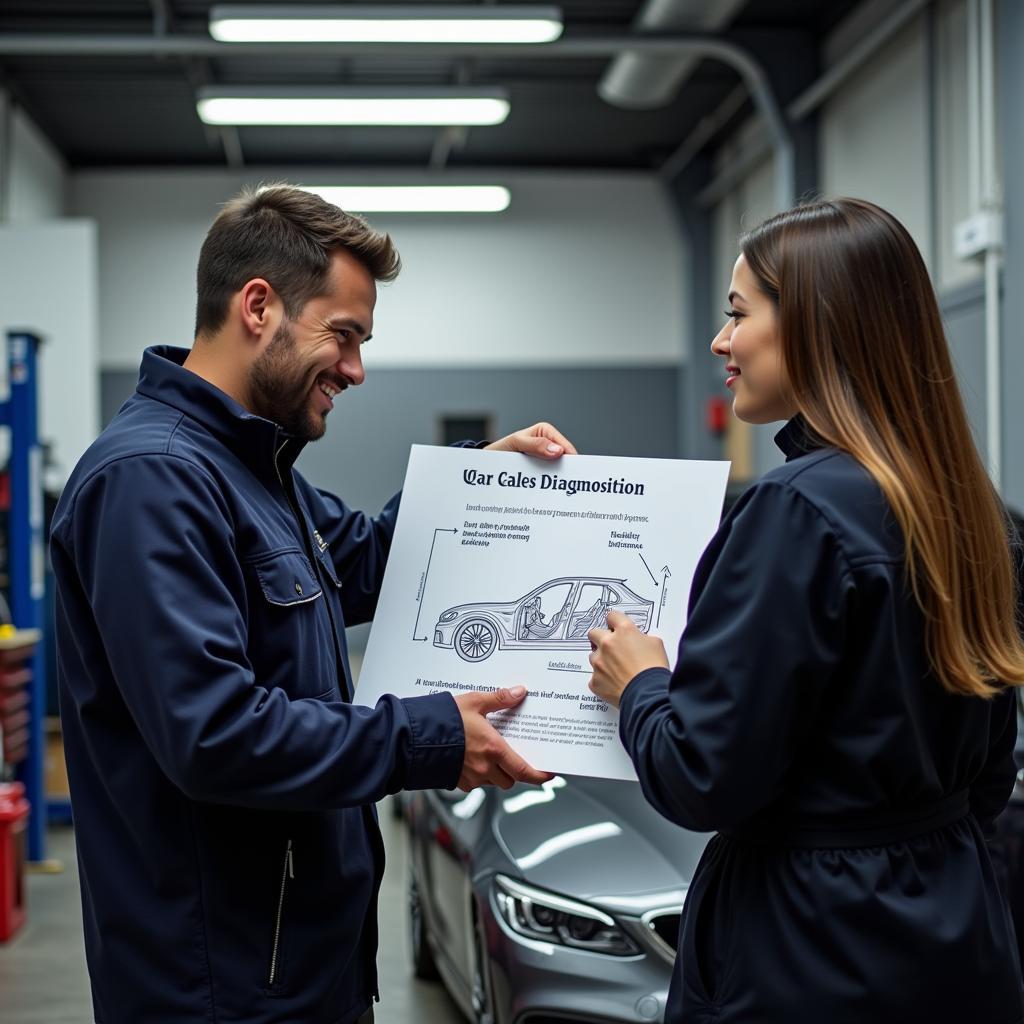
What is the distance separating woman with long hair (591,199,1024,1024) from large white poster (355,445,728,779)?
0.94 feet

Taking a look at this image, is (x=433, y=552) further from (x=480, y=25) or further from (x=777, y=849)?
(x=480, y=25)

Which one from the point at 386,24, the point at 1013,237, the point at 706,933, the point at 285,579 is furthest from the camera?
the point at 386,24

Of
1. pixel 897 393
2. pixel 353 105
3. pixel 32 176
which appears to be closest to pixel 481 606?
pixel 897 393

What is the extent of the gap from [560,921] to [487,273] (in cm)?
1020

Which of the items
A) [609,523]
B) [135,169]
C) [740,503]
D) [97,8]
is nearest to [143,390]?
[609,523]

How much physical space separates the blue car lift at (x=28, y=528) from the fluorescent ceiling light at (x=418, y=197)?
17.9 ft

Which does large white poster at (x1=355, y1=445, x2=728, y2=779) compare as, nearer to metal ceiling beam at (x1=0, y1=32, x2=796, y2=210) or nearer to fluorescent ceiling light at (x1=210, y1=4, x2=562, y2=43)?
fluorescent ceiling light at (x1=210, y1=4, x2=562, y2=43)

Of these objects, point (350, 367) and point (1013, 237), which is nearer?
point (350, 367)

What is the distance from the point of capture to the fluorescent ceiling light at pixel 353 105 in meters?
8.31

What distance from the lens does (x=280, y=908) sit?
1.59 metres

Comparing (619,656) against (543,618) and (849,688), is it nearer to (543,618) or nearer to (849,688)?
(543,618)

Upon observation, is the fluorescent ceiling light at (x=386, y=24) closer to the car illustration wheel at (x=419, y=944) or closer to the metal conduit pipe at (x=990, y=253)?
the metal conduit pipe at (x=990, y=253)

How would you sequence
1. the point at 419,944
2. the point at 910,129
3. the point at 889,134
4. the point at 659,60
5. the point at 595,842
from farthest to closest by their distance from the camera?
Result: the point at 659,60 < the point at 889,134 < the point at 910,129 < the point at 419,944 < the point at 595,842

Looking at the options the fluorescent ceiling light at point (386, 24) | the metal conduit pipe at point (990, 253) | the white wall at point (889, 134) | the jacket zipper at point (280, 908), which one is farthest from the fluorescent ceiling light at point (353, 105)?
the jacket zipper at point (280, 908)
